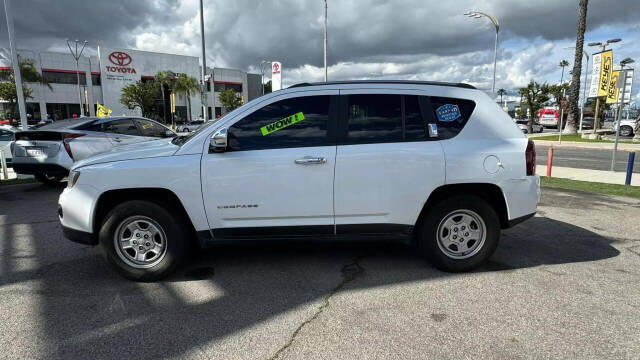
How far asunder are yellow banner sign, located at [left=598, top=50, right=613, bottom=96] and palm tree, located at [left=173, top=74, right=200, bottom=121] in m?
59.2

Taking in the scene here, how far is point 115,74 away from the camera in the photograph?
2420 inches

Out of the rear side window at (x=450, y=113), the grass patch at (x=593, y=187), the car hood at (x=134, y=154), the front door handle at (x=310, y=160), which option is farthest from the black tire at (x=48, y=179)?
the grass patch at (x=593, y=187)

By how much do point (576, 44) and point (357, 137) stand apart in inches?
1111

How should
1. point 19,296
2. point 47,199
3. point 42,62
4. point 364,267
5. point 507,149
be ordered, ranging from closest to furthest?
1. point 19,296
2. point 507,149
3. point 364,267
4. point 47,199
5. point 42,62

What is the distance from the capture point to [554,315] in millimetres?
3096

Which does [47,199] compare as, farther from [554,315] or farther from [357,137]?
[554,315]

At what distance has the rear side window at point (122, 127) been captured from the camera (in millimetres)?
8922

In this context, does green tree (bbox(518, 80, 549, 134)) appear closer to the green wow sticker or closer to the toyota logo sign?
the green wow sticker

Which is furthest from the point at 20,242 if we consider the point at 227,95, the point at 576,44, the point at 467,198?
the point at 227,95

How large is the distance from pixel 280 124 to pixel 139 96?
6258cm

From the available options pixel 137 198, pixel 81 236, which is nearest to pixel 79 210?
pixel 81 236

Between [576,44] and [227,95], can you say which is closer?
[576,44]

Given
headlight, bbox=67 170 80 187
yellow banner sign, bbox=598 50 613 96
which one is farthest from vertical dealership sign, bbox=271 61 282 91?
headlight, bbox=67 170 80 187

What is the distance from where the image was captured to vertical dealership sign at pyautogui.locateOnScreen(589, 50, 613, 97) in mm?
17781
